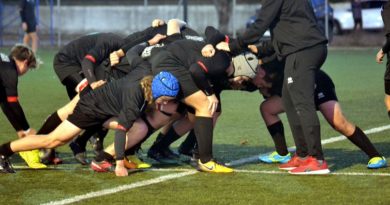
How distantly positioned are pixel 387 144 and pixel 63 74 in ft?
12.3

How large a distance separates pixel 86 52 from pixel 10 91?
1183 millimetres

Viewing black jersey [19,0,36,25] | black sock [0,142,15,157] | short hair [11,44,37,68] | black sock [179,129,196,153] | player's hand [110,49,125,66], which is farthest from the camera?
black jersey [19,0,36,25]

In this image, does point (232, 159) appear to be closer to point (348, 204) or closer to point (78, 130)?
point (78, 130)

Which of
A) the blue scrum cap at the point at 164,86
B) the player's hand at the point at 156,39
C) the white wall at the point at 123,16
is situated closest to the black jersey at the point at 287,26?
the blue scrum cap at the point at 164,86

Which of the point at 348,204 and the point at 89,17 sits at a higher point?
the point at 348,204

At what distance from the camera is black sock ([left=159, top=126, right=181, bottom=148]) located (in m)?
11.1

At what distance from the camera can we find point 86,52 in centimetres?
1155

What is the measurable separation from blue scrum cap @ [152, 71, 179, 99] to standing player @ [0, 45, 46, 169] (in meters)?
1.59

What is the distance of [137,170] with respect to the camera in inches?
407

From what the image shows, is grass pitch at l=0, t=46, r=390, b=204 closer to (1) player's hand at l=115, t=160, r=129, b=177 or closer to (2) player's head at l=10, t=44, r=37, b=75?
(1) player's hand at l=115, t=160, r=129, b=177

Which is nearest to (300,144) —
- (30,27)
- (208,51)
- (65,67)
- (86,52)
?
(208,51)

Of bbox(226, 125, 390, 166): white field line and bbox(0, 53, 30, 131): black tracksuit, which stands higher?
bbox(0, 53, 30, 131): black tracksuit

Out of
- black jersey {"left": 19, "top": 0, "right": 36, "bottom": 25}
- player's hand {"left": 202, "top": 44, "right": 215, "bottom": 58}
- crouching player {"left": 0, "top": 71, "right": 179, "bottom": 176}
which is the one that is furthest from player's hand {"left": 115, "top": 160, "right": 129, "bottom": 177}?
black jersey {"left": 19, "top": 0, "right": 36, "bottom": 25}

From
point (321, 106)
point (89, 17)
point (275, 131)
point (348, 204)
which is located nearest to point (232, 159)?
point (275, 131)
